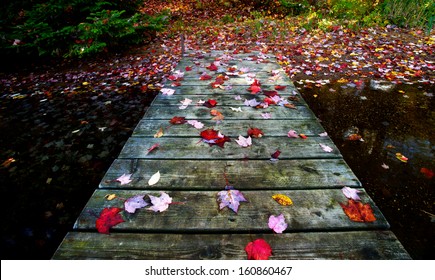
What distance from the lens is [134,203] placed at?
4.19 feet

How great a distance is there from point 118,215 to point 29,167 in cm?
236

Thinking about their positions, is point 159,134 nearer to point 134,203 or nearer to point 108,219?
point 134,203

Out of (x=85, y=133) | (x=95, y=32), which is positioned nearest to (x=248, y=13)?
(x=95, y=32)

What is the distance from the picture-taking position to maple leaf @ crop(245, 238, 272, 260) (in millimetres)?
1045

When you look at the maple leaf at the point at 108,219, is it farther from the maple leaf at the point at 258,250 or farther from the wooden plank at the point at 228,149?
the maple leaf at the point at 258,250

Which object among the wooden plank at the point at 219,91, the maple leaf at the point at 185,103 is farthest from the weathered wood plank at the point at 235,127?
the wooden plank at the point at 219,91

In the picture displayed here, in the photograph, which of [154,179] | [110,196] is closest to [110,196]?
[110,196]

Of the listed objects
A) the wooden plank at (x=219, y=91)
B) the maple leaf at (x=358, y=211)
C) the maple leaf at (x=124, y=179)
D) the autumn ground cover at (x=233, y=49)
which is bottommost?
the autumn ground cover at (x=233, y=49)

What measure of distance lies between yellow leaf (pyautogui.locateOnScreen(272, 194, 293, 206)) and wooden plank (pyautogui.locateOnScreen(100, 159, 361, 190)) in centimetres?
7

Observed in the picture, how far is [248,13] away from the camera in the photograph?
11.5m

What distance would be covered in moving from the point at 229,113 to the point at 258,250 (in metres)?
1.43

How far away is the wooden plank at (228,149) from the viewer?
167cm

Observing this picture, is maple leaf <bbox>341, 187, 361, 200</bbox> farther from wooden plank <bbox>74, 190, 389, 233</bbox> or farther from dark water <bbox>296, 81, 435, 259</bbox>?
dark water <bbox>296, 81, 435, 259</bbox>

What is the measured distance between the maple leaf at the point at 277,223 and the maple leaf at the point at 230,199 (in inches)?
7.0
